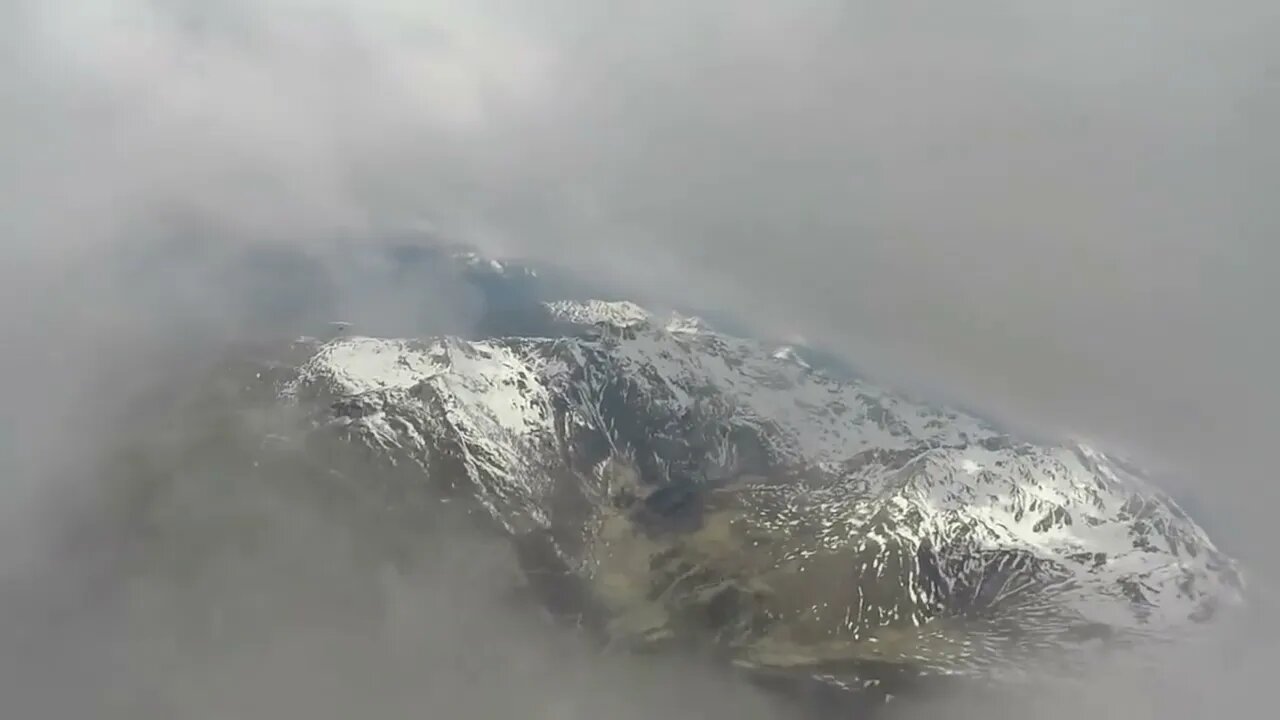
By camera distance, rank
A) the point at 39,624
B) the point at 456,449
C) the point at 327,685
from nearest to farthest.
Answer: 1. the point at 327,685
2. the point at 39,624
3. the point at 456,449

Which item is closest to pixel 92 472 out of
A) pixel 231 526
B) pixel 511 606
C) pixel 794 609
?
pixel 231 526

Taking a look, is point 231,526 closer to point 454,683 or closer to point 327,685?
point 327,685

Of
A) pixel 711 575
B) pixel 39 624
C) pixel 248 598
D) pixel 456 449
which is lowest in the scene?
pixel 39 624

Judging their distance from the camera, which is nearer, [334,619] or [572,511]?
[334,619]

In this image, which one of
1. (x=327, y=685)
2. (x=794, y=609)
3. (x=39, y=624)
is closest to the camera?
(x=327, y=685)

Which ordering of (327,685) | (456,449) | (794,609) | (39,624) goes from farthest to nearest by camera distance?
1. (456,449)
2. (794,609)
3. (39,624)
4. (327,685)

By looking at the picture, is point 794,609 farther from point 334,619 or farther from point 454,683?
point 334,619

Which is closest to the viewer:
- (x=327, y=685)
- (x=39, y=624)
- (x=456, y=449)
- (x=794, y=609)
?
(x=327, y=685)

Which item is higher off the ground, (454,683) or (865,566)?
(865,566)

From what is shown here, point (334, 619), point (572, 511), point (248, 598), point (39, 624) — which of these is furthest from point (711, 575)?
point (39, 624)
